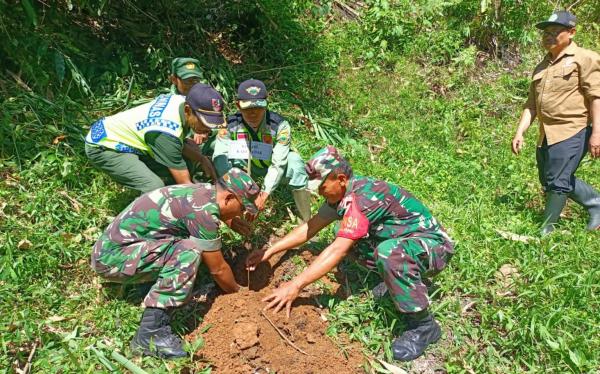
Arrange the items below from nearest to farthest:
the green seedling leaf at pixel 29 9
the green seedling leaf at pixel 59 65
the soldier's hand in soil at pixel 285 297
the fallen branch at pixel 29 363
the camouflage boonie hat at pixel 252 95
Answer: the fallen branch at pixel 29 363 → the soldier's hand in soil at pixel 285 297 → the camouflage boonie hat at pixel 252 95 → the green seedling leaf at pixel 29 9 → the green seedling leaf at pixel 59 65

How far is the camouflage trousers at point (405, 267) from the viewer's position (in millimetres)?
2932

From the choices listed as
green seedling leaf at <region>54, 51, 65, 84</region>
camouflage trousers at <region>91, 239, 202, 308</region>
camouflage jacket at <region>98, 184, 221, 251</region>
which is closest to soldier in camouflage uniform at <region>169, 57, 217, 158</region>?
green seedling leaf at <region>54, 51, 65, 84</region>

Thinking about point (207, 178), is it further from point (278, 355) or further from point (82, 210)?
point (278, 355)

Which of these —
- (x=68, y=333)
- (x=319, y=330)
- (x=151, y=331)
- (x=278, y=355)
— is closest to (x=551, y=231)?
(x=319, y=330)

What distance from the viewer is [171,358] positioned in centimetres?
292

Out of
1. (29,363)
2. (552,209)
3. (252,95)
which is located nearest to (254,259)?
(252,95)

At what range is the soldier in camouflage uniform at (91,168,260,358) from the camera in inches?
116

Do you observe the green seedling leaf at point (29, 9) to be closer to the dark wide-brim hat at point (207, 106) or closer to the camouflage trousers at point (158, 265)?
the dark wide-brim hat at point (207, 106)

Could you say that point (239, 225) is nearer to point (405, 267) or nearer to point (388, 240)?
point (388, 240)

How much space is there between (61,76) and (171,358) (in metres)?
3.32

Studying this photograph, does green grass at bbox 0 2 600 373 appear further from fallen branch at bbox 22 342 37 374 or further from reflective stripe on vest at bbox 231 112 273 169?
reflective stripe on vest at bbox 231 112 273 169

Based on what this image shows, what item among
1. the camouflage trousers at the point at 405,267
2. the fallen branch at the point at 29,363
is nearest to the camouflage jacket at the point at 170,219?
the fallen branch at the point at 29,363

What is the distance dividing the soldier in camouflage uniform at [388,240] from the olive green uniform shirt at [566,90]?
1762 millimetres

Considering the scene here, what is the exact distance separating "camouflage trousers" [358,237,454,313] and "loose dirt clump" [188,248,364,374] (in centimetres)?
47
